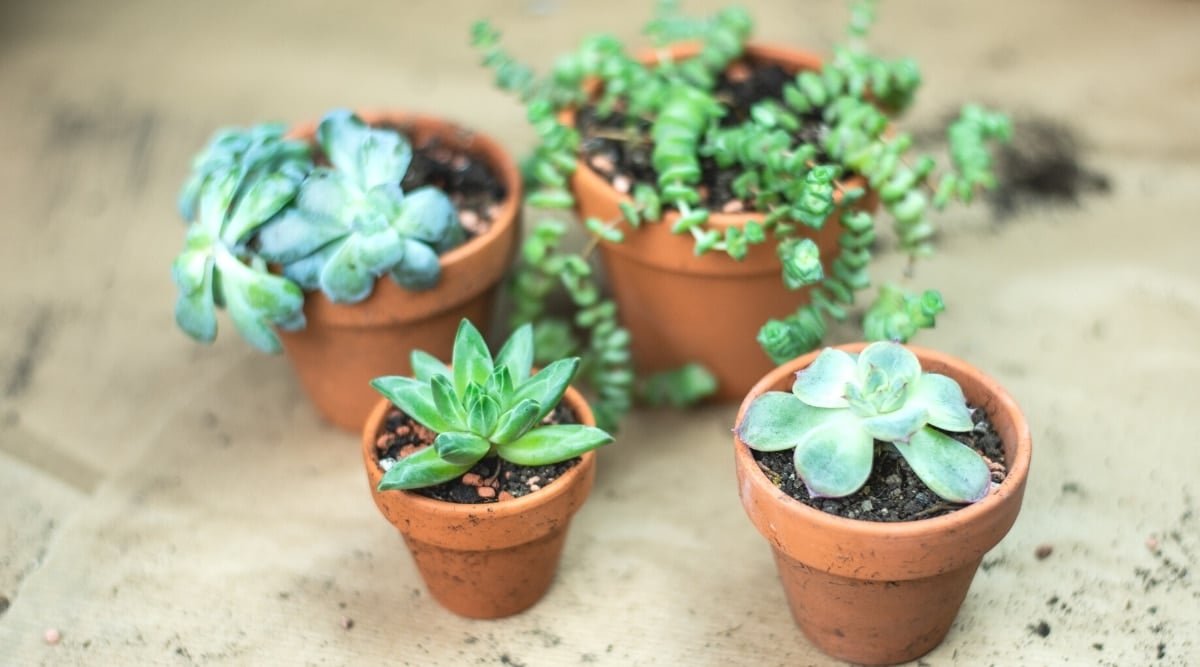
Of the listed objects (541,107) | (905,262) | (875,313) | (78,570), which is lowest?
(78,570)

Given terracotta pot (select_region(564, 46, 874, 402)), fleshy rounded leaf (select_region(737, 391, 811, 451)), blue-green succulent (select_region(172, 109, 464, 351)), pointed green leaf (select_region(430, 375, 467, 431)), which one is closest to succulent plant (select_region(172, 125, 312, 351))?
blue-green succulent (select_region(172, 109, 464, 351))

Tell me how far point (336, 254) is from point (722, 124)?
71cm

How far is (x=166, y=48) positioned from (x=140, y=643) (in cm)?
164

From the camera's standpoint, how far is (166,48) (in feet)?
9.43

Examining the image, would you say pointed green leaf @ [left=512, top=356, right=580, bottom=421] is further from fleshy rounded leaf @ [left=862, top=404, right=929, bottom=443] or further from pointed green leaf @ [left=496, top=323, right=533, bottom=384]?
fleshy rounded leaf @ [left=862, top=404, right=929, bottom=443]

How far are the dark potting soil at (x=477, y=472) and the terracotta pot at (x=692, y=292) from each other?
0.33 meters

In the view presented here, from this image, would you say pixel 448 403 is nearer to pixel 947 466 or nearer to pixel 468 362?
pixel 468 362

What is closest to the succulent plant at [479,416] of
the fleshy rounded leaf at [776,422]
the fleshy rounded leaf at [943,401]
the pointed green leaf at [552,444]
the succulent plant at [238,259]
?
the pointed green leaf at [552,444]

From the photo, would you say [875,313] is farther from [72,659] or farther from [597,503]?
[72,659]

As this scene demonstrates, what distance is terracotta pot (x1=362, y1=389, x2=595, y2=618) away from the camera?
5.13 feet

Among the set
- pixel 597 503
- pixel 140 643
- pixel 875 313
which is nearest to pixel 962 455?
pixel 875 313

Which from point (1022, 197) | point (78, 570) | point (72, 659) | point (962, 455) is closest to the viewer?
point (962, 455)

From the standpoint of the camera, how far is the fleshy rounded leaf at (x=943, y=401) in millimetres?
1473

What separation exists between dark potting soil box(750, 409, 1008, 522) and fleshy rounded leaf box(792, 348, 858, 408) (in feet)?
0.30
